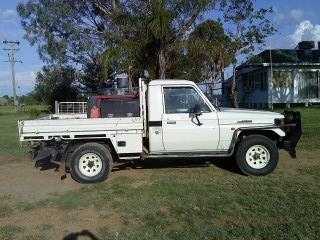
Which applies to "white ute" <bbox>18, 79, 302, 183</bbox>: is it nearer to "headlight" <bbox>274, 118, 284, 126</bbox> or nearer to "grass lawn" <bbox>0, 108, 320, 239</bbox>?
"headlight" <bbox>274, 118, 284, 126</bbox>

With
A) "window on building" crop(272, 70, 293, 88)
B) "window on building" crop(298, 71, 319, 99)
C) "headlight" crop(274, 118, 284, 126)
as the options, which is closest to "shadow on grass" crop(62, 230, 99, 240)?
"headlight" crop(274, 118, 284, 126)

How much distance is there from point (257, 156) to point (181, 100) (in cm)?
180

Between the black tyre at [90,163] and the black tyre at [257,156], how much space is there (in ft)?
8.25

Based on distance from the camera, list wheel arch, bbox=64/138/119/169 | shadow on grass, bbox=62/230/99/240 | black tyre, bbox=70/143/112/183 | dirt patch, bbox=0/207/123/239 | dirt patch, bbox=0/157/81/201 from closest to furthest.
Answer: shadow on grass, bbox=62/230/99/240, dirt patch, bbox=0/207/123/239, dirt patch, bbox=0/157/81/201, black tyre, bbox=70/143/112/183, wheel arch, bbox=64/138/119/169

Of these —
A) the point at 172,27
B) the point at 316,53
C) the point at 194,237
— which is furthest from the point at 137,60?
the point at 316,53

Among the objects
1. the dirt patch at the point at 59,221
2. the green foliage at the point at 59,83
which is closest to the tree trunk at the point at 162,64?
the dirt patch at the point at 59,221

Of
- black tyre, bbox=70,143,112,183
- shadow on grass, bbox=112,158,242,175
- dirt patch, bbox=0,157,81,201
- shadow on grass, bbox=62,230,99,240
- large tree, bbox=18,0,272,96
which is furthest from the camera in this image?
large tree, bbox=18,0,272,96

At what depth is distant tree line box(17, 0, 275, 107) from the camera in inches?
851

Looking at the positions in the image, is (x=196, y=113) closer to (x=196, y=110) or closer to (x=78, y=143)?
(x=196, y=110)

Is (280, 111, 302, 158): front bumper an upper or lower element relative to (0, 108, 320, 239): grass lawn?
upper

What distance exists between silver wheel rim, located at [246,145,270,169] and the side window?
1.14 meters

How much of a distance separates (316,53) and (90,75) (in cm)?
1677

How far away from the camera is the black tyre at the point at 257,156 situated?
32.9 feet

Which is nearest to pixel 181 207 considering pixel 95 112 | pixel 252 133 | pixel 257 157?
pixel 257 157
